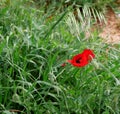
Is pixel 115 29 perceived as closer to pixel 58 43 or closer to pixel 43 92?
pixel 58 43

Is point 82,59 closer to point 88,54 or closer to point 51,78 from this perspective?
point 88,54

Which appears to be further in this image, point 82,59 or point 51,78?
point 51,78

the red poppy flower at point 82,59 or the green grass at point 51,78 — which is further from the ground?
the red poppy flower at point 82,59

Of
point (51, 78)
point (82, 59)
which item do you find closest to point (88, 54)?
point (82, 59)

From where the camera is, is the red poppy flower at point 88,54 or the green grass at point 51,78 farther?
the green grass at point 51,78

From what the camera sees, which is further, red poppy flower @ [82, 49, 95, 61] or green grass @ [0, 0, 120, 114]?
green grass @ [0, 0, 120, 114]

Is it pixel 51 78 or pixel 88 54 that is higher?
pixel 88 54

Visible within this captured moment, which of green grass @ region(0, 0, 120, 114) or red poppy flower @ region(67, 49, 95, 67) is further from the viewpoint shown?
green grass @ region(0, 0, 120, 114)

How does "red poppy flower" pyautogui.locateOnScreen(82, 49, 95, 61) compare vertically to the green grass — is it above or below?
above

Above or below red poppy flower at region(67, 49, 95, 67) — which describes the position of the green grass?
below
